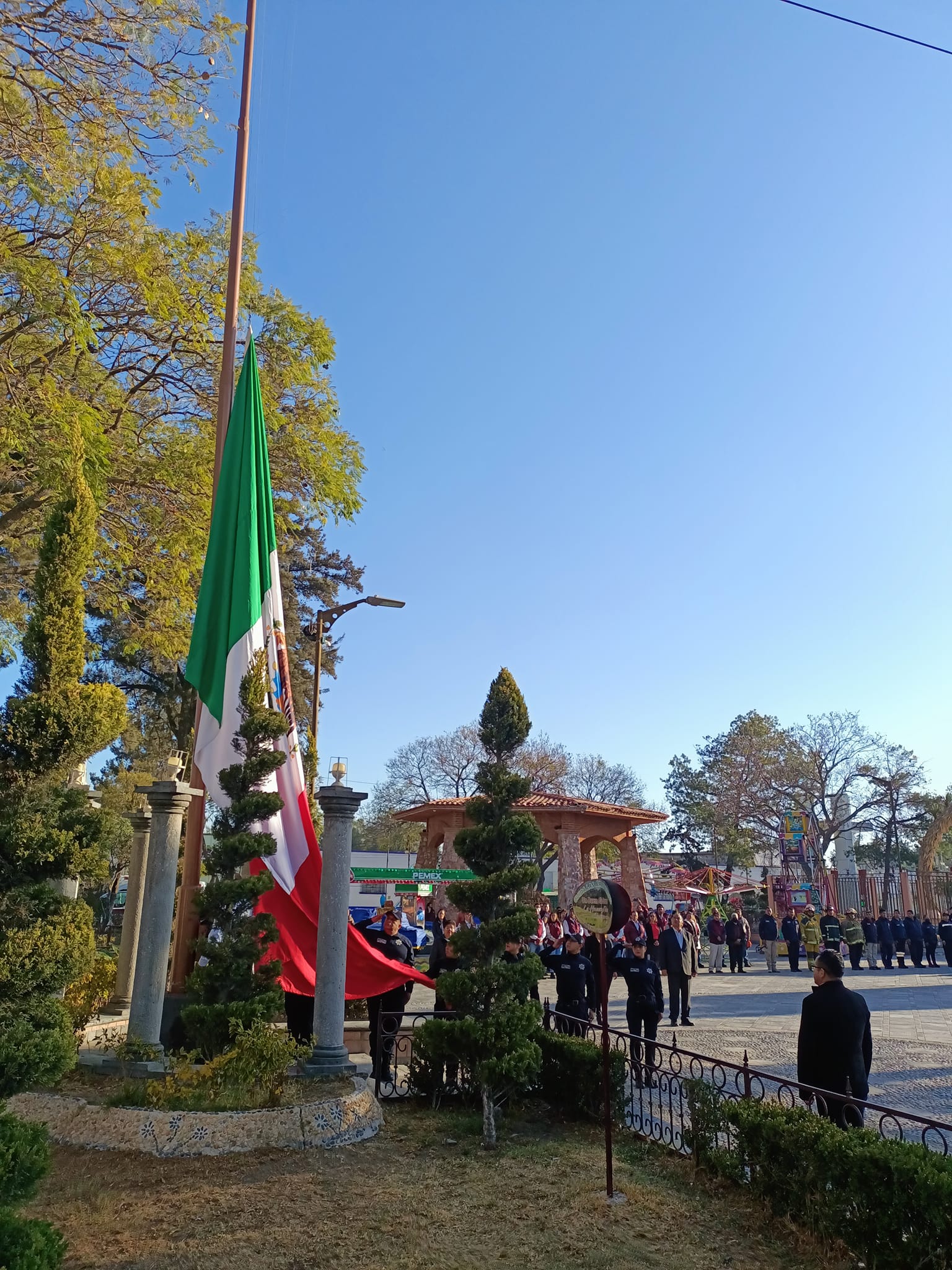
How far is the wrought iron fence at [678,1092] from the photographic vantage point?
6020 mm

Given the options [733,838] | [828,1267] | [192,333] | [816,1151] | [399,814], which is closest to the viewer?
[828,1267]

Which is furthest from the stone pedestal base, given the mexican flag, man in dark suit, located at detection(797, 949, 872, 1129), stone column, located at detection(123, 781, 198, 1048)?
man in dark suit, located at detection(797, 949, 872, 1129)

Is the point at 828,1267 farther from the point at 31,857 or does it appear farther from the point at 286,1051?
the point at 31,857

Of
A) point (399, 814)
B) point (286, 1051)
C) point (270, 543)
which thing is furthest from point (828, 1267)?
point (399, 814)

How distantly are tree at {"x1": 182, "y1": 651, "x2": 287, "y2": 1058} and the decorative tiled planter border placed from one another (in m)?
0.83

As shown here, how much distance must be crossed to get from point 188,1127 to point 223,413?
24.7 ft

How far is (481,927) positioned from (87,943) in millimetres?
3152

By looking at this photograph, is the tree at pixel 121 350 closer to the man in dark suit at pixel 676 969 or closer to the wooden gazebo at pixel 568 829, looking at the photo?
the man in dark suit at pixel 676 969

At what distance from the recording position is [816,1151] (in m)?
5.47

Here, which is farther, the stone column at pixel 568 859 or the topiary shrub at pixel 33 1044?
the stone column at pixel 568 859

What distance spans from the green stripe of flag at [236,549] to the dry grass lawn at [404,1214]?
4436mm

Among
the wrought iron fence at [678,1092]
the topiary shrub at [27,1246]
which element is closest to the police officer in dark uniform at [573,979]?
the wrought iron fence at [678,1092]

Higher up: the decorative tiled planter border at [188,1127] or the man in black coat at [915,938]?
the man in black coat at [915,938]

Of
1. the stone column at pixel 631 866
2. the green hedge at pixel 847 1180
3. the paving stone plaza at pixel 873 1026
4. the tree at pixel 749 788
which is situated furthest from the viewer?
the tree at pixel 749 788
